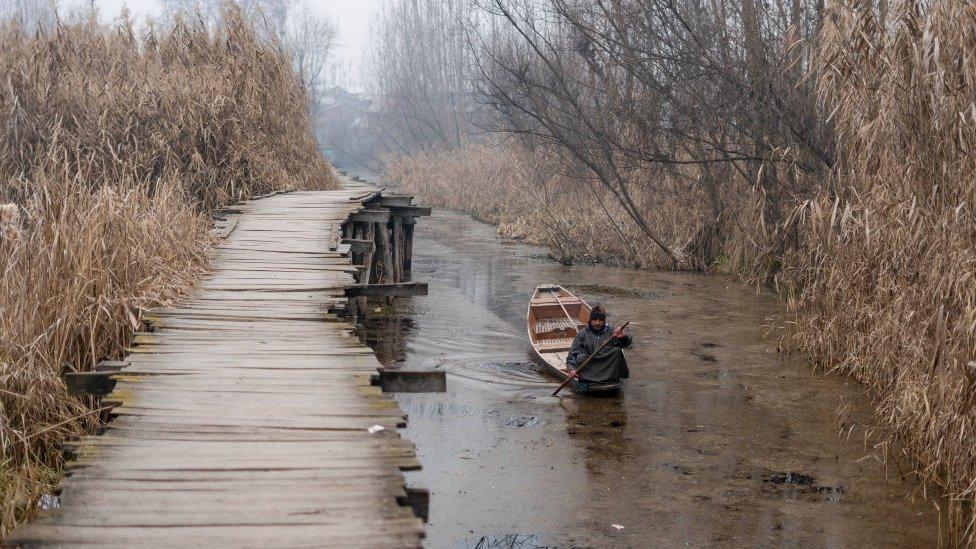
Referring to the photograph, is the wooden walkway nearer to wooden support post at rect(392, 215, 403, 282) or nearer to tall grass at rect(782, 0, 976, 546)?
tall grass at rect(782, 0, 976, 546)

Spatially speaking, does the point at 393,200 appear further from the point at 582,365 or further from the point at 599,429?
the point at 599,429

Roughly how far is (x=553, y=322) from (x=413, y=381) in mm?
5951

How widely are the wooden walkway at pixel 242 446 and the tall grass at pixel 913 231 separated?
10.6ft

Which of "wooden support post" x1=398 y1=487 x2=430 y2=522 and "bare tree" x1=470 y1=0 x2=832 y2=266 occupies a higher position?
"bare tree" x1=470 y1=0 x2=832 y2=266

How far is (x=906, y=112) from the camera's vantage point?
700 cm

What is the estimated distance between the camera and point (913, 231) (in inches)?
279

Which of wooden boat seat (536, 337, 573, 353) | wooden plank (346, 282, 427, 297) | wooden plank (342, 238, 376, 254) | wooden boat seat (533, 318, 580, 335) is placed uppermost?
wooden plank (342, 238, 376, 254)

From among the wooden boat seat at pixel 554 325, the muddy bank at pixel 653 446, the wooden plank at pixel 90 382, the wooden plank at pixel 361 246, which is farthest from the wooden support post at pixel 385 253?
the wooden plank at pixel 90 382

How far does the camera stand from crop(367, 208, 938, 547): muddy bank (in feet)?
20.2

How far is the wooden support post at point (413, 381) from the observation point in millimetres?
5703

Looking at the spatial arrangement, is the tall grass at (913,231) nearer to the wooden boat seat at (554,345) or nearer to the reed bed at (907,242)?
the reed bed at (907,242)

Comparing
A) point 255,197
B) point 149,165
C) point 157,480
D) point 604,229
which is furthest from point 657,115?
point 157,480

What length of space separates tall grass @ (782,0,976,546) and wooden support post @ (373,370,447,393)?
2.81 m

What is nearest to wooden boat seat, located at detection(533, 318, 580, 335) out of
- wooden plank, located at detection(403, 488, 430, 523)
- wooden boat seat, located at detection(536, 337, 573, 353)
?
wooden boat seat, located at detection(536, 337, 573, 353)
